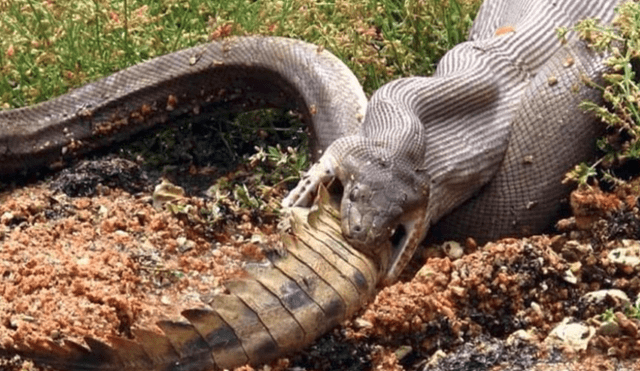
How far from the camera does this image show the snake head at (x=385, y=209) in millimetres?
5363

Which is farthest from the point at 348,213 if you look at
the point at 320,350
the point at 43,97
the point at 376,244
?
the point at 43,97

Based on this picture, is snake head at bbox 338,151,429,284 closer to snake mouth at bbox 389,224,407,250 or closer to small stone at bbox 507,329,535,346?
snake mouth at bbox 389,224,407,250

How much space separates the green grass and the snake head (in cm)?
155

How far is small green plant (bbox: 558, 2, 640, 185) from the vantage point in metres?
5.92

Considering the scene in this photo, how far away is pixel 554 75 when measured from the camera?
20.9ft

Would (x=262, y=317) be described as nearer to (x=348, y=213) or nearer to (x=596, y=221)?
(x=348, y=213)

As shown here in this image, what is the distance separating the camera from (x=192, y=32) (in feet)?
25.0

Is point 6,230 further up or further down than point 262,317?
further down

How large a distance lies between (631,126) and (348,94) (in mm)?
1471

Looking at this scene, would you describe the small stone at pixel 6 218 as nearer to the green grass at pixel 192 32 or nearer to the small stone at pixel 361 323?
the green grass at pixel 192 32

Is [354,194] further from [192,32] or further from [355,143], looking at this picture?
[192,32]

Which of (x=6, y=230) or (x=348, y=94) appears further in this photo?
(x=348, y=94)

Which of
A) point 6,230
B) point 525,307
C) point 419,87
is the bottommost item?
point 6,230

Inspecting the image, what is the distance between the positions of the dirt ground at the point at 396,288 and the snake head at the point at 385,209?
0.14m
